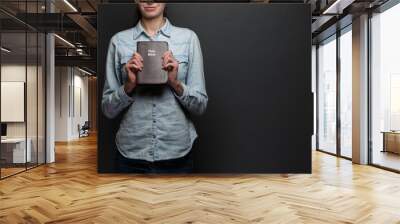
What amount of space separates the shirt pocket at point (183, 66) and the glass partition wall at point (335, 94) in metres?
4.79

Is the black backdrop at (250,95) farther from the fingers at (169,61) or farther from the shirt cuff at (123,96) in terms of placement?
the fingers at (169,61)

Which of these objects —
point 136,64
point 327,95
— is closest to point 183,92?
point 136,64

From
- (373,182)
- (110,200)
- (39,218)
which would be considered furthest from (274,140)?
(39,218)

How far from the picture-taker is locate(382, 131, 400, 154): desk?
24.4ft

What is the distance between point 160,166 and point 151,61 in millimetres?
1625

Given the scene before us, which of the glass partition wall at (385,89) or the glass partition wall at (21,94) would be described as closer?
the glass partition wall at (21,94)

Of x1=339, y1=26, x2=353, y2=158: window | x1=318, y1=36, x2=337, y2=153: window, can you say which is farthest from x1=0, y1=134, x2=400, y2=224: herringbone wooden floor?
x1=318, y1=36, x2=337, y2=153: window

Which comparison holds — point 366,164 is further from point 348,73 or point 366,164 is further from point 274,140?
point 274,140

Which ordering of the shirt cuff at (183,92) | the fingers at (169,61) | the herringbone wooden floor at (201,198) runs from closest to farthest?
the herringbone wooden floor at (201,198), the fingers at (169,61), the shirt cuff at (183,92)

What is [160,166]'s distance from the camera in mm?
5824

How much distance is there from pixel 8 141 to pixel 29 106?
894mm

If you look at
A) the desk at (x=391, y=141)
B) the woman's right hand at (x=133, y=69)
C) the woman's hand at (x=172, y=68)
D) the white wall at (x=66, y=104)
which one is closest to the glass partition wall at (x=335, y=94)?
the desk at (x=391, y=141)

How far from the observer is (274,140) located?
6.25 metres

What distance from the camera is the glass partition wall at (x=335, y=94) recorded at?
9.13 meters
